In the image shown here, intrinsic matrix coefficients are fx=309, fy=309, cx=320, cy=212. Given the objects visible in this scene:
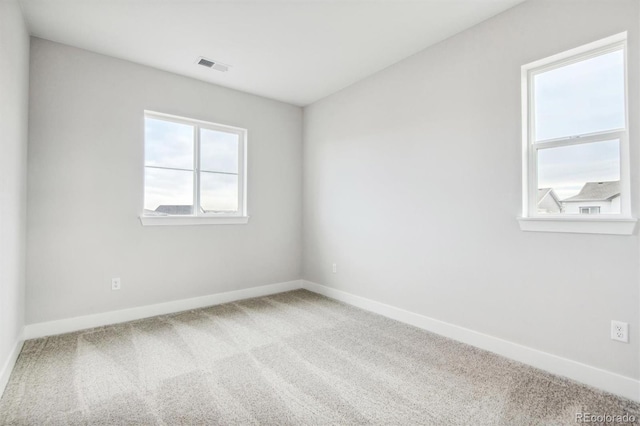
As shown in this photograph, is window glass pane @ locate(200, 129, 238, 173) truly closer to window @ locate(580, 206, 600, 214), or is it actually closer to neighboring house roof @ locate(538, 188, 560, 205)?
neighboring house roof @ locate(538, 188, 560, 205)

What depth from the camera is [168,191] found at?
343 centimetres

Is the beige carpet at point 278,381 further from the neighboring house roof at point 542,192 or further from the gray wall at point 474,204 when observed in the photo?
the neighboring house roof at point 542,192

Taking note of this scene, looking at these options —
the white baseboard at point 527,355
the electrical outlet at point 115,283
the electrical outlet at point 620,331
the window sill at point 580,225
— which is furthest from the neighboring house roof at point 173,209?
the electrical outlet at point 620,331

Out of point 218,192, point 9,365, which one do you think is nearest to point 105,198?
point 218,192

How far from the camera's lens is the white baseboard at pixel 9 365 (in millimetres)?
1903

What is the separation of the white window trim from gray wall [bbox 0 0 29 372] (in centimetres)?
348

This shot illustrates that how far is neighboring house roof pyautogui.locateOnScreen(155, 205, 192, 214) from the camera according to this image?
336 cm

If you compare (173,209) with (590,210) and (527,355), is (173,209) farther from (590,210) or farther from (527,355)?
(590,210)

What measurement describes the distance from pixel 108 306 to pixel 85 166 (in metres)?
1.36

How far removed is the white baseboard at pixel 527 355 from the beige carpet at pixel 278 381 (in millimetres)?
73

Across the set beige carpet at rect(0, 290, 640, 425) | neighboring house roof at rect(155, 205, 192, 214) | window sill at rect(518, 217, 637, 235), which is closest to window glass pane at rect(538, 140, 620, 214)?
window sill at rect(518, 217, 637, 235)

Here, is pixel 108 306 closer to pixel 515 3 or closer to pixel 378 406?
pixel 378 406

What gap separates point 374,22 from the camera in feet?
8.27

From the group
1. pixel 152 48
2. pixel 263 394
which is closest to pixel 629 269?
pixel 263 394
